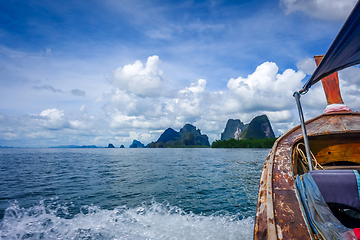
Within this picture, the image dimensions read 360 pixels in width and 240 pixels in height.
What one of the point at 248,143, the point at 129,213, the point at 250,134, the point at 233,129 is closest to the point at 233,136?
the point at 233,129

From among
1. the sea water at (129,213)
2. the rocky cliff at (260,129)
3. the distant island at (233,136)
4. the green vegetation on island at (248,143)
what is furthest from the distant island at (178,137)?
the sea water at (129,213)

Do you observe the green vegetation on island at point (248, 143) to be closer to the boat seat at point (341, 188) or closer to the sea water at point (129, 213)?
the sea water at point (129, 213)

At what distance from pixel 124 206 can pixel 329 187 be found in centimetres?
576

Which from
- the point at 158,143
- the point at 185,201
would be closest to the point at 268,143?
the point at 185,201

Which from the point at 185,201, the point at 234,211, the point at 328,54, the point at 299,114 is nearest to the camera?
the point at 328,54

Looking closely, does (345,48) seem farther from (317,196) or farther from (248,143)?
(248,143)

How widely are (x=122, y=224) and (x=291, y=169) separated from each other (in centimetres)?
407

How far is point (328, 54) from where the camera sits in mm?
1881

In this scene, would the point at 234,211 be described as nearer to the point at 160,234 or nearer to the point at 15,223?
the point at 160,234

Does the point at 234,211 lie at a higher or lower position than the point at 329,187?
lower

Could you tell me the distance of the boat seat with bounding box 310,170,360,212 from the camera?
1.68 meters

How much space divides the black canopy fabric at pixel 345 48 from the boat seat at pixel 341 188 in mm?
1106

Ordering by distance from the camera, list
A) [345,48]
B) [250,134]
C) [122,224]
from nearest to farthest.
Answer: [345,48], [122,224], [250,134]

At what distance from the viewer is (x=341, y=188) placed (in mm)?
1710
